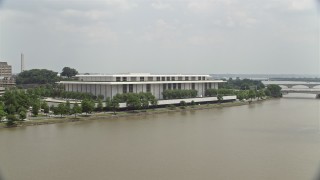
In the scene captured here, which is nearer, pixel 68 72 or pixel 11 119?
pixel 11 119

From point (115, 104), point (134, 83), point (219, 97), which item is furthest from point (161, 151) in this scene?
point (219, 97)

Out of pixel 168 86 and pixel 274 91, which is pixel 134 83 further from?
pixel 274 91

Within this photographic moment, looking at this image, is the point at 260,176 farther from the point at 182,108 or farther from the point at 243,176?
the point at 182,108

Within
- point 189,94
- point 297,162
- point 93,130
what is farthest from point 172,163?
point 189,94

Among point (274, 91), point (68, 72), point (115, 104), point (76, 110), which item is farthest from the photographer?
point (68, 72)

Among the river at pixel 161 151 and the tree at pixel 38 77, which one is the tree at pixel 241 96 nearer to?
the river at pixel 161 151

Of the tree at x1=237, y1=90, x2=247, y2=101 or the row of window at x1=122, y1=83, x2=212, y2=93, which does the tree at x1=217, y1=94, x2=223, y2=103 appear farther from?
the tree at x1=237, y1=90, x2=247, y2=101
